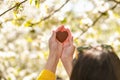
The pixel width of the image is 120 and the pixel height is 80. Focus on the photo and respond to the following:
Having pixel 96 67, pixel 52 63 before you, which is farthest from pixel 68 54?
pixel 96 67

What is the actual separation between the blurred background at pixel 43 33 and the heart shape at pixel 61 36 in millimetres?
865

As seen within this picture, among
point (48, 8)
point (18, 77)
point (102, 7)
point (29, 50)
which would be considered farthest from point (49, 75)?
point (29, 50)

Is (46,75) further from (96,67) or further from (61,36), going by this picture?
(96,67)

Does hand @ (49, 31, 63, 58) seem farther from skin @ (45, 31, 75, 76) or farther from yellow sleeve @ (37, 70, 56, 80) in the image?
yellow sleeve @ (37, 70, 56, 80)

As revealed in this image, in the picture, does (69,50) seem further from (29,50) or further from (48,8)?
(29,50)

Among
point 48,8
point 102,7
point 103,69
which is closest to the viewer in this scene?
point 103,69

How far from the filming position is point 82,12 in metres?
6.95

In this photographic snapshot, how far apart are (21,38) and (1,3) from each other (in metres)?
4.90

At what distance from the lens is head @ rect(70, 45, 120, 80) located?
6.86 feet

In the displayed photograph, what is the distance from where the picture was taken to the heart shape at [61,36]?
2.66 metres

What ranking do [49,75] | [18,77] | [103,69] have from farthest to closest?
[18,77] < [49,75] < [103,69]

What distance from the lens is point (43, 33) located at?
672 centimetres

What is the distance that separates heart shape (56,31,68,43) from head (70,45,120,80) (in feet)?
1.72

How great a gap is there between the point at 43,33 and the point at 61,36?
406cm
